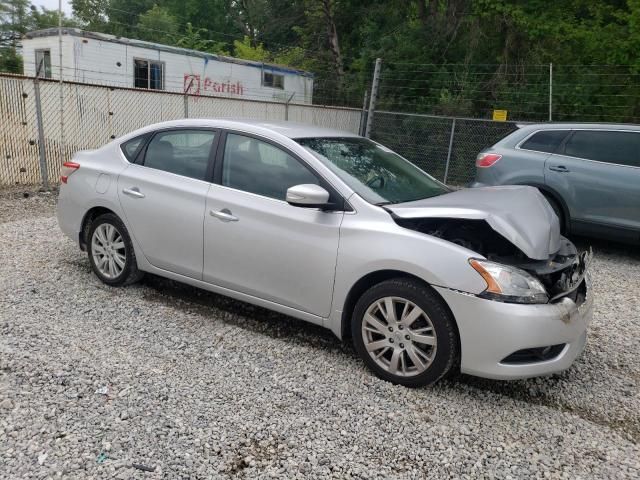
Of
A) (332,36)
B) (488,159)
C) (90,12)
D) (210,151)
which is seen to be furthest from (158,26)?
(210,151)

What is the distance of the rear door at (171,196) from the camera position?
428 centimetres

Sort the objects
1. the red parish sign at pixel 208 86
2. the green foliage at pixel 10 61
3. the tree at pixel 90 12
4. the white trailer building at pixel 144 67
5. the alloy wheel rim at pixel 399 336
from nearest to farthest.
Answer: the alloy wheel rim at pixel 399 336 < the white trailer building at pixel 144 67 < the red parish sign at pixel 208 86 < the green foliage at pixel 10 61 < the tree at pixel 90 12

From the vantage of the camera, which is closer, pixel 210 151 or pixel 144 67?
pixel 210 151

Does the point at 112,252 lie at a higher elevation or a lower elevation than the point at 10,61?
lower

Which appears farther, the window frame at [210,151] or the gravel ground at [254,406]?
the window frame at [210,151]

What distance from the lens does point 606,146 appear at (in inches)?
277

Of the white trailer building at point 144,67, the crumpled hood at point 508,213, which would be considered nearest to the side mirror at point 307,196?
the crumpled hood at point 508,213

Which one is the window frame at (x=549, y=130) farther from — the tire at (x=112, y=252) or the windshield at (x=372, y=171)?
the tire at (x=112, y=252)

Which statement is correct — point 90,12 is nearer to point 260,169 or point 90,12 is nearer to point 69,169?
point 69,169

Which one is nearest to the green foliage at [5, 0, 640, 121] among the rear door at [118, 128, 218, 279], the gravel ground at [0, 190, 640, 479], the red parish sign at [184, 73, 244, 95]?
the red parish sign at [184, 73, 244, 95]

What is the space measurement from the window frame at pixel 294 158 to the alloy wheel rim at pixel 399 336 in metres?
0.70

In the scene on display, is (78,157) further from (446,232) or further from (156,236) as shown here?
(446,232)

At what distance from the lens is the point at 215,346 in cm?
392

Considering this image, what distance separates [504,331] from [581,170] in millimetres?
4719
